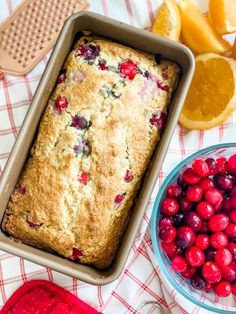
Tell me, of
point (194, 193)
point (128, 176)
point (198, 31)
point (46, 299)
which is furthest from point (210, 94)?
point (46, 299)

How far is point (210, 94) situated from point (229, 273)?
0.60m

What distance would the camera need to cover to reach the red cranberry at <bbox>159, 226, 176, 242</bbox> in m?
1.97

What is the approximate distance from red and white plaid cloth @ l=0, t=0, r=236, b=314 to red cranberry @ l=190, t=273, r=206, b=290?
0.12 meters

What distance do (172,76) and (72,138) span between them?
1.24ft

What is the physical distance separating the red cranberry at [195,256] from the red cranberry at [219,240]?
0.17 ft

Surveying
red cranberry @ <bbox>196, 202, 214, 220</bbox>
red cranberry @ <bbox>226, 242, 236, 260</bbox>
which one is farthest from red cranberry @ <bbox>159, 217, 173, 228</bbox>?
red cranberry @ <bbox>226, 242, 236, 260</bbox>

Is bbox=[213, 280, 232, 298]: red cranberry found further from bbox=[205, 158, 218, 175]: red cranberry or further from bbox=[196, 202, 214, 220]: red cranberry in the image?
bbox=[205, 158, 218, 175]: red cranberry

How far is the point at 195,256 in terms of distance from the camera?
6.40 feet

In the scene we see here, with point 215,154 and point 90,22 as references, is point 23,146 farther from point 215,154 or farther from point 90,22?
point 215,154

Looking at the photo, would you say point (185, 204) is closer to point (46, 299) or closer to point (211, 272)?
point (211, 272)

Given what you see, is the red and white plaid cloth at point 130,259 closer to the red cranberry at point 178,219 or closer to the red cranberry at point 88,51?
the red cranberry at point 178,219

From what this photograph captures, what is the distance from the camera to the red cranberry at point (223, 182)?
6.52ft

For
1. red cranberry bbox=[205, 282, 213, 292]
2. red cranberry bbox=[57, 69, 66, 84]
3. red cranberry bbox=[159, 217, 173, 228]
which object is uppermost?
red cranberry bbox=[57, 69, 66, 84]

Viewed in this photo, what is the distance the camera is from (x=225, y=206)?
6.61ft
